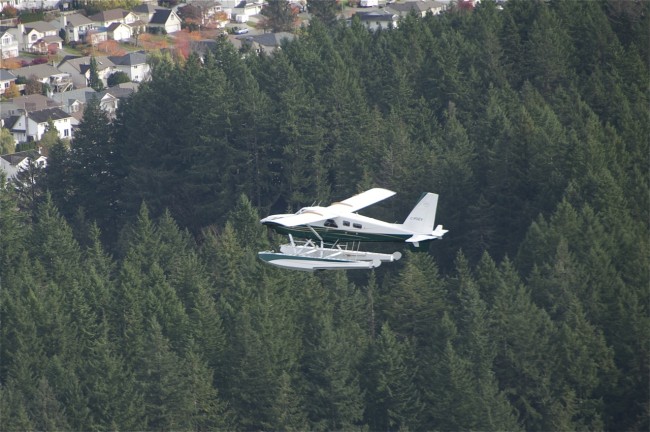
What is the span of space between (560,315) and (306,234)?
19.7 m

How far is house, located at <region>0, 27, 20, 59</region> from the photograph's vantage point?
162m

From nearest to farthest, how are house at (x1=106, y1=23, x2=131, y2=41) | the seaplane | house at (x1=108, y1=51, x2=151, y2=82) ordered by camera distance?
the seaplane → house at (x1=108, y1=51, x2=151, y2=82) → house at (x1=106, y1=23, x2=131, y2=41)

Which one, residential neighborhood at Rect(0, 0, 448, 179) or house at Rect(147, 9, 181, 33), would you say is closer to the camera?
residential neighborhood at Rect(0, 0, 448, 179)

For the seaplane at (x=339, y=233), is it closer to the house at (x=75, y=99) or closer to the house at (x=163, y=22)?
the house at (x=75, y=99)

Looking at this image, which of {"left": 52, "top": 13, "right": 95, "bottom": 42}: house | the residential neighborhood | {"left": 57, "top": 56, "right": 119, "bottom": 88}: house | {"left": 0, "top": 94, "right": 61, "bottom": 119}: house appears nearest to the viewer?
{"left": 0, "top": 94, "right": 61, "bottom": 119}: house

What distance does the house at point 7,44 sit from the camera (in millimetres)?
161875

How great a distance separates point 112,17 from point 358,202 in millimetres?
118587

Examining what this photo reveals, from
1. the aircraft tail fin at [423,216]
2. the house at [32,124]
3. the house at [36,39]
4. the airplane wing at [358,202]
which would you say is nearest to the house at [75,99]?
the house at [32,124]

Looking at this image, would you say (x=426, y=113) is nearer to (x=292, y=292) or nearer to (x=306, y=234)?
(x=292, y=292)

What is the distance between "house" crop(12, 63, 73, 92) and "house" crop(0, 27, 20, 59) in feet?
29.5

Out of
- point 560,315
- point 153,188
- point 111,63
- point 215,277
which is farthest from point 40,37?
point 560,315

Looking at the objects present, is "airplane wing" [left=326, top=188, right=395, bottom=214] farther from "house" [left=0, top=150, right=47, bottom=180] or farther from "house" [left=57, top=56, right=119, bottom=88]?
"house" [left=57, top=56, right=119, bottom=88]

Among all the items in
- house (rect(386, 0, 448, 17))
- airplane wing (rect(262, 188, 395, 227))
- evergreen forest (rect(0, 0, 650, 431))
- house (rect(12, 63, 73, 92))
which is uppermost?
airplane wing (rect(262, 188, 395, 227))

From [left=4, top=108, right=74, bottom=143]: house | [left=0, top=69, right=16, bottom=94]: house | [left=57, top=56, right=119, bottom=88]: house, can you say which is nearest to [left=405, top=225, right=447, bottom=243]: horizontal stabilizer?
[left=4, top=108, right=74, bottom=143]: house
